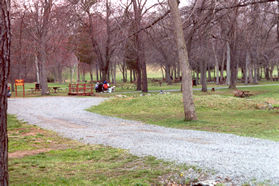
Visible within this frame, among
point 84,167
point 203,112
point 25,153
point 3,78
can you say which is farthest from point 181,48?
point 3,78

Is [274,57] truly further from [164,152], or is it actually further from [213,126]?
[164,152]

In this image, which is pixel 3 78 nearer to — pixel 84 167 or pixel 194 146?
pixel 84 167

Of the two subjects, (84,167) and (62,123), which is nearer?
(84,167)

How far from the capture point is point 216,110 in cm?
1900

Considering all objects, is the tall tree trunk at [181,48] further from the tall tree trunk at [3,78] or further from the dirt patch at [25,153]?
the tall tree trunk at [3,78]

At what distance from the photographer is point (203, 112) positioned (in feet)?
59.7

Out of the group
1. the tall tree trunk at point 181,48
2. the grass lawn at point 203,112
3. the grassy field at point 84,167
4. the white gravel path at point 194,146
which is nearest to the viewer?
the grassy field at point 84,167

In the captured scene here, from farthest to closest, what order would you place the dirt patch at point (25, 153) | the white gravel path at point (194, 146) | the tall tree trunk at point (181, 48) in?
the tall tree trunk at point (181, 48) → the dirt patch at point (25, 153) → the white gravel path at point (194, 146)

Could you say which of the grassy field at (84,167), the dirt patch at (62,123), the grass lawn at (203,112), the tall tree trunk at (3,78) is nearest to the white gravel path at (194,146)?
the dirt patch at (62,123)

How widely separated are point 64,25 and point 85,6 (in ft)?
5.83

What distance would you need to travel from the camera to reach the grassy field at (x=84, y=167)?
5.61 meters

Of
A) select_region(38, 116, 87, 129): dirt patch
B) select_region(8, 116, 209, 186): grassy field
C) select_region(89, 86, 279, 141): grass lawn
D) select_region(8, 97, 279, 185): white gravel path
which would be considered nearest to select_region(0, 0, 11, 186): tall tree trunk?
select_region(8, 116, 209, 186): grassy field

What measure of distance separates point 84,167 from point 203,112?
12574 millimetres

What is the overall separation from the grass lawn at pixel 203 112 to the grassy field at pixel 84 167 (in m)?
5.18
